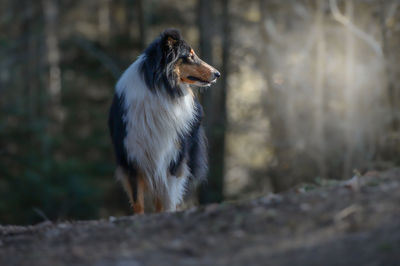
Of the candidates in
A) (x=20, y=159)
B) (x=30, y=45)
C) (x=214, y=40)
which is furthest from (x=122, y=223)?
(x=30, y=45)

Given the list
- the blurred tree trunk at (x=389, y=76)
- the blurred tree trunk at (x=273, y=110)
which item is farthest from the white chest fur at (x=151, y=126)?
the blurred tree trunk at (x=273, y=110)

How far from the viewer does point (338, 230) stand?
395cm

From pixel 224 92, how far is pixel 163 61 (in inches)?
443

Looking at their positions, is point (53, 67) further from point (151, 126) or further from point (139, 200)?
point (139, 200)

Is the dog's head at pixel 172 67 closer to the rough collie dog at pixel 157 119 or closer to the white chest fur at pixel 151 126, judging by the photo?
the rough collie dog at pixel 157 119

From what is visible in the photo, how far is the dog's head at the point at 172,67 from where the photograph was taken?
6.78 meters

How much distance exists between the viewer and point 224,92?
59.0 feet

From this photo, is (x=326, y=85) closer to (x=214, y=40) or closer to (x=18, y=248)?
(x=214, y=40)

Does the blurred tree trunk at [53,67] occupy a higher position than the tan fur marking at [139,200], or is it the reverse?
the blurred tree trunk at [53,67]

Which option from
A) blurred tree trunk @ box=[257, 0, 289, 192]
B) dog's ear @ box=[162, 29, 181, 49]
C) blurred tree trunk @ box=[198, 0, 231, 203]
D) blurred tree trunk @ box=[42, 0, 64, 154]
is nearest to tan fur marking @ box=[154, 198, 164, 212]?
dog's ear @ box=[162, 29, 181, 49]

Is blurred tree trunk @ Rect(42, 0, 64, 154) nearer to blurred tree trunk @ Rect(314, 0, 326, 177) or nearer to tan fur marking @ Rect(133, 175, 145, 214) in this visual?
blurred tree trunk @ Rect(314, 0, 326, 177)

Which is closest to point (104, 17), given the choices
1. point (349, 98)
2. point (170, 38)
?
point (349, 98)

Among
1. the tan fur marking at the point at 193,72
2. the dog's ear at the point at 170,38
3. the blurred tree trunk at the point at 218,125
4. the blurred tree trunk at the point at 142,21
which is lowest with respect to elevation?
the blurred tree trunk at the point at 218,125

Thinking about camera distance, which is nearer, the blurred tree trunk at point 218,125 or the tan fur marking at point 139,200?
the tan fur marking at point 139,200
